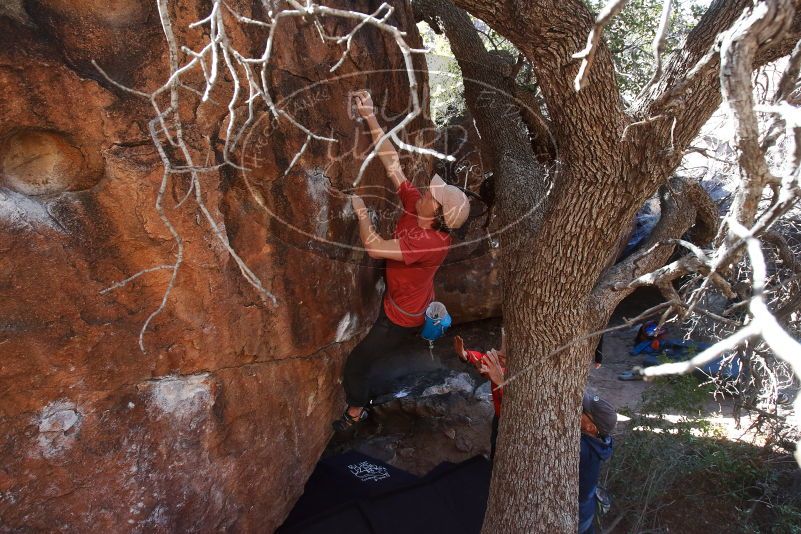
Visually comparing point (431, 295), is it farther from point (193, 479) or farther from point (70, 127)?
point (70, 127)

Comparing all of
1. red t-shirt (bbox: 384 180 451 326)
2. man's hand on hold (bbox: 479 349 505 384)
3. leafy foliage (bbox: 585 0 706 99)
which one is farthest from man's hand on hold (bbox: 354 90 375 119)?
leafy foliage (bbox: 585 0 706 99)

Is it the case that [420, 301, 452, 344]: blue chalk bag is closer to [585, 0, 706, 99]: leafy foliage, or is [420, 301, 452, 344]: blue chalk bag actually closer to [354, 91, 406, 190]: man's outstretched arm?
[354, 91, 406, 190]: man's outstretched arm

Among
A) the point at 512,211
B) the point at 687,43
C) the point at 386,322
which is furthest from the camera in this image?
the point at 386,322

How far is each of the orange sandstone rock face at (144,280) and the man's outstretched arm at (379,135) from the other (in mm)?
93

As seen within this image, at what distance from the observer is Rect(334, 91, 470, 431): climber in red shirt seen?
285 cm

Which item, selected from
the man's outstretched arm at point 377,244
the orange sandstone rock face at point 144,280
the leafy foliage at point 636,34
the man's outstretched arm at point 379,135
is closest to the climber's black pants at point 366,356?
the orange sandstone rock face at point 144,280

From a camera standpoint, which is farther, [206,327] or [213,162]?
[206,327]

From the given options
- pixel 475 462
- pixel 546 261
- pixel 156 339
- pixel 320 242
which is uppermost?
pixel 546 261

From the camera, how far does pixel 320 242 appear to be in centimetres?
299

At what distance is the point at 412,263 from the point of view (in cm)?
298

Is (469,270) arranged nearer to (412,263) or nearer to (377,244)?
(412,263)

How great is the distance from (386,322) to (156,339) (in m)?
1.72

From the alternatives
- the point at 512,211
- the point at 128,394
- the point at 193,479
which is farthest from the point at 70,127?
the point at 512,211

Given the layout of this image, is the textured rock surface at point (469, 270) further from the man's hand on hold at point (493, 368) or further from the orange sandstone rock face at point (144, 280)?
the orange sandstone rock face at point (144, 280)
